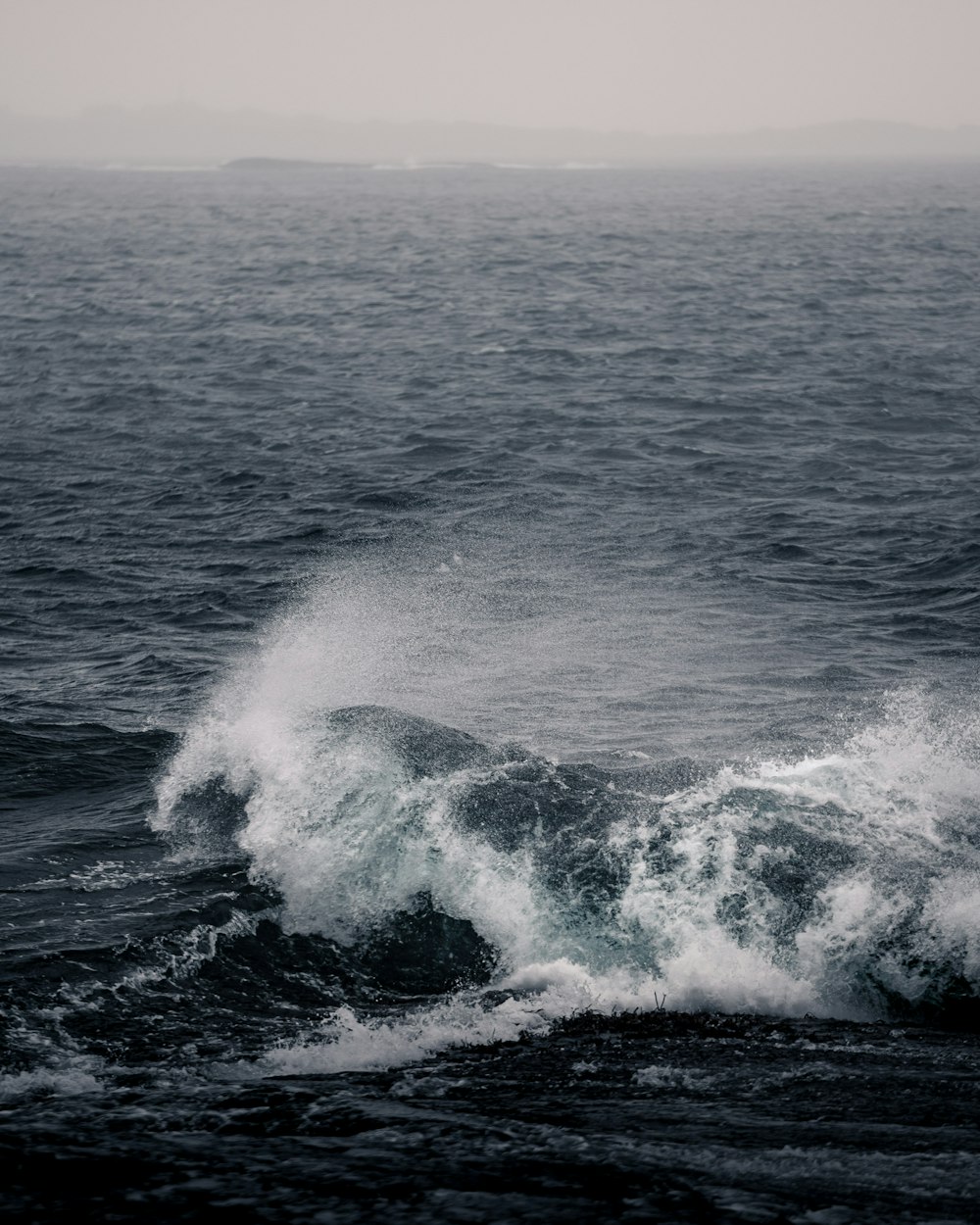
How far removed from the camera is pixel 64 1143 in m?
9.51

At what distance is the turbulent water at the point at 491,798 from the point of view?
9.74 metres

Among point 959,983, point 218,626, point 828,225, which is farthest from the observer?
point 828,225

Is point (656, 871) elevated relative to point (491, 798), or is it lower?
lower

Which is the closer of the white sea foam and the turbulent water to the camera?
the turbulent water

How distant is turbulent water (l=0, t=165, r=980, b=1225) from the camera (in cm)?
974

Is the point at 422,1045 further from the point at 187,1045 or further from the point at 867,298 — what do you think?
the point at 867,298

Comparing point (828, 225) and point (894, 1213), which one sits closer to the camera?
point (894, 1213)

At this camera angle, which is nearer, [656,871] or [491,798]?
[656,871]

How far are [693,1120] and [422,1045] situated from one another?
3.06 metres

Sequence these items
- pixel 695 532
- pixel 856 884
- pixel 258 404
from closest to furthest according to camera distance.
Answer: pixel 856 884
pixel 695 532
pixel 258 404

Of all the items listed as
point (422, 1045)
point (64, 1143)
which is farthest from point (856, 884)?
point (64, 1143)

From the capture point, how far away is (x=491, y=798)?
16562mm

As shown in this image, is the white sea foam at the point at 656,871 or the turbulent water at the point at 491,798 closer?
the turbulent water at the point at 491,798

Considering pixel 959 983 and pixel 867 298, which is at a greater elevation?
pixel 867 298
